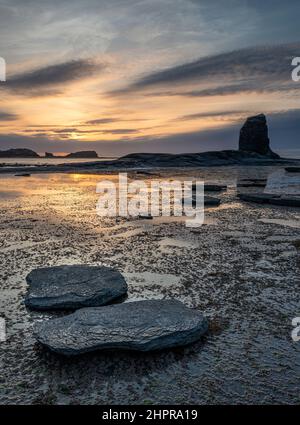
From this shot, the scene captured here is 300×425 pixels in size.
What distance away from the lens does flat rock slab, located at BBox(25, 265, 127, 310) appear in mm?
4223

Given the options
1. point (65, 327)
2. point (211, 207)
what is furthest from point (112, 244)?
point (211, 207)

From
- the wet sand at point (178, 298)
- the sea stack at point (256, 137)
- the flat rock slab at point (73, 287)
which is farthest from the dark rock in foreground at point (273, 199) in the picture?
the sea stack at point (256, 137)

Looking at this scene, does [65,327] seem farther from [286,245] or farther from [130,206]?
[130,206]

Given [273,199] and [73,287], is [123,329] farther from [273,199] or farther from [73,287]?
[273,199]

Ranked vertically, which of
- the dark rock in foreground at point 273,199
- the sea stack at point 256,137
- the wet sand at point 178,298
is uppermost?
the sea stack at point 256,137

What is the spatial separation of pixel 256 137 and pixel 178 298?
8418 cm

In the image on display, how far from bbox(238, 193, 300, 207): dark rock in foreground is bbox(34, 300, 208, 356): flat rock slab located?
9.23m

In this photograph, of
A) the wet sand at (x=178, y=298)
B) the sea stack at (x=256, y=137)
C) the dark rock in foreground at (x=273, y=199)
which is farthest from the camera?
the sea stack at (x=256, y=137)

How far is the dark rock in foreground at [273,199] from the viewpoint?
39.6 ft

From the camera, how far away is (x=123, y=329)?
11.3 feet

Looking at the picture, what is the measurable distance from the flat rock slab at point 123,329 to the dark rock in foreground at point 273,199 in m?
9.23

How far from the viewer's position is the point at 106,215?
1048cm

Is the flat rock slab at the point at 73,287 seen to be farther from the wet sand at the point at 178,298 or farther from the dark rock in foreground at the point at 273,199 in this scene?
the dark rock in foreground at the point at 273,199

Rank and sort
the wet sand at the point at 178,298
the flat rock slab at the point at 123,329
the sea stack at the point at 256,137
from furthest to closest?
the sea stack at the point at 256,137, the flat rock slab at the point at 123,329, the wet sand at the point at 178,298
